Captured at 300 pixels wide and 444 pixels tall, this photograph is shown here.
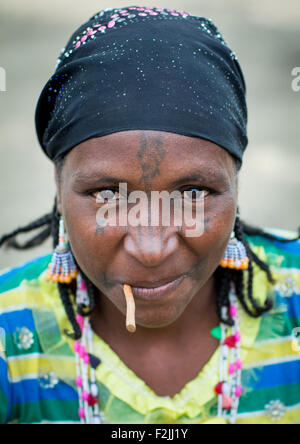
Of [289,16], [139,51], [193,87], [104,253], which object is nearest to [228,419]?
[104,253]

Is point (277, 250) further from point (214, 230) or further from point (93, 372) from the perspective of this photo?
point (93, 372)

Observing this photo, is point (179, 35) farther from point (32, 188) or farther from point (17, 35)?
point (17, 35)

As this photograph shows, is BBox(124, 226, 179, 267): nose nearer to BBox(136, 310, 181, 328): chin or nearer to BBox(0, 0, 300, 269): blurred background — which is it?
BBox(136, 310, 181, 328): chin

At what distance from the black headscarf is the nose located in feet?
0.95

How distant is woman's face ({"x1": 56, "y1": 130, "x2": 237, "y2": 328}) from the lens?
161 centimetres

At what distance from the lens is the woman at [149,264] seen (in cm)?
165

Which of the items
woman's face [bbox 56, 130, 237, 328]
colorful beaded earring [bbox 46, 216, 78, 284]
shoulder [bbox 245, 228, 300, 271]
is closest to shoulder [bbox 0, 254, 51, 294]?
colorful beaded earring [bbox 46, 216, 78, 284]

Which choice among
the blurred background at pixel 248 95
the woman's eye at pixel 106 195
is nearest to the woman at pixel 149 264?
the woman's eye at pixel 106 195

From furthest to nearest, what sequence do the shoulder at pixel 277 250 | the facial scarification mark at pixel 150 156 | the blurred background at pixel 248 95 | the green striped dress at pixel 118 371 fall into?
the blurred background at pixel 248 95, the shoulder at pixel 277 250, the green striped dress at pixel 118 371, the facial scarification mark at pixel 150 156

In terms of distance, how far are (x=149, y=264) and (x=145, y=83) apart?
0.53m

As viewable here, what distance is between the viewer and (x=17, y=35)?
6.05 meters

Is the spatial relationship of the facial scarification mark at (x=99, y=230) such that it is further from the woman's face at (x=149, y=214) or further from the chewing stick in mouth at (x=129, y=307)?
the chewing stick in mouth at (x=129, y=307)

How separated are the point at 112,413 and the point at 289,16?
5.17m

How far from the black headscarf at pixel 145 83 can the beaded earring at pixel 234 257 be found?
359 millimetres
